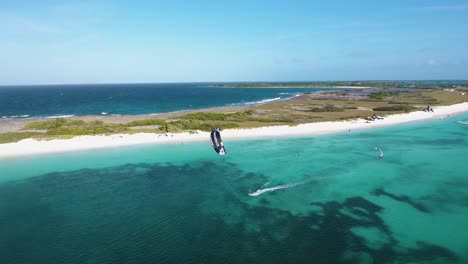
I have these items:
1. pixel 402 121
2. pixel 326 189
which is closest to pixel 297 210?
pixel 326 189

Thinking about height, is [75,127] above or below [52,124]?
below

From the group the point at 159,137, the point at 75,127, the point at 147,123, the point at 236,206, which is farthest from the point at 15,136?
the point at 236,206

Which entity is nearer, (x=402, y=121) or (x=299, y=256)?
(x=299, y=256)

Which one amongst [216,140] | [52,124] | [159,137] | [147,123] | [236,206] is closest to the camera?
[236,206]

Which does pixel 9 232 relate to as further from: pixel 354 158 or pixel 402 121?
pixel 402 121

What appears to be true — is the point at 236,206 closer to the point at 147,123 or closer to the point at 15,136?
the point at 147,123

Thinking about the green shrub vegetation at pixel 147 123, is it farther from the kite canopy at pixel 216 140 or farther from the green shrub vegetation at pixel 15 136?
the kite canopy at pixel 216 140
